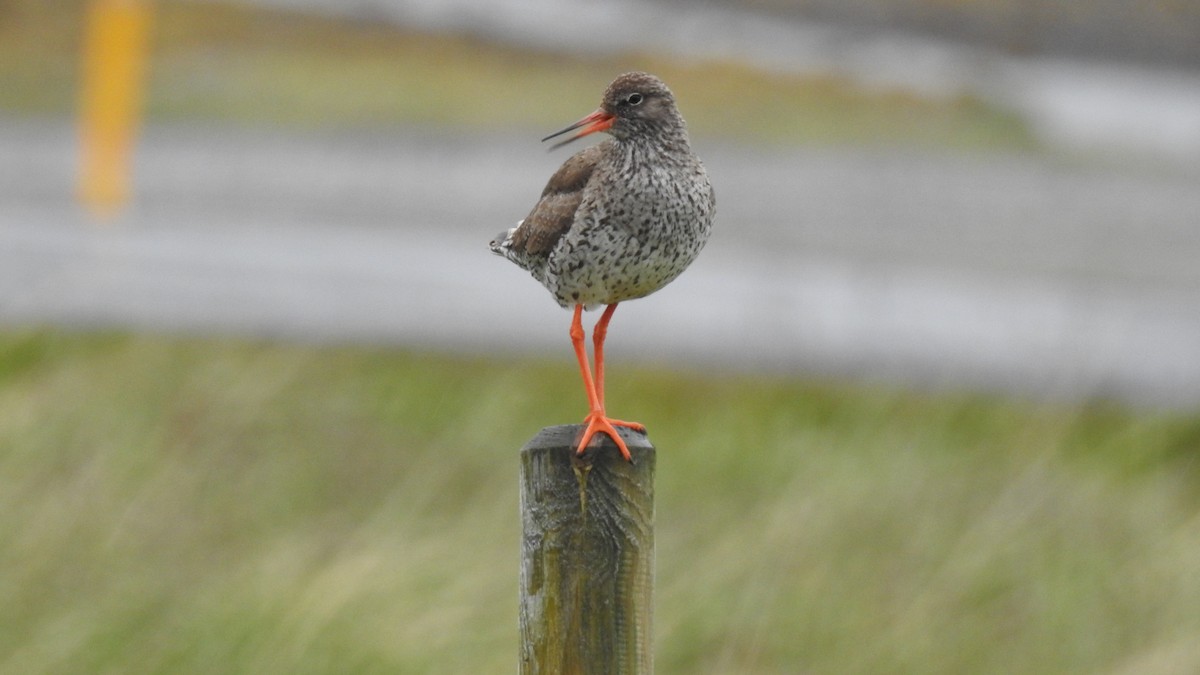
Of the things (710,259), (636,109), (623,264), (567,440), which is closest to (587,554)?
(567,440)

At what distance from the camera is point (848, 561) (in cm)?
666

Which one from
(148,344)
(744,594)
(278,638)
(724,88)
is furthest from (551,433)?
(724,88)

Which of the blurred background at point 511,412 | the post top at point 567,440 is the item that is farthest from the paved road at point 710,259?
the post top at point 567,440

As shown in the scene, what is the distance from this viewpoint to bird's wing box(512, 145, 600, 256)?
4.18 metres

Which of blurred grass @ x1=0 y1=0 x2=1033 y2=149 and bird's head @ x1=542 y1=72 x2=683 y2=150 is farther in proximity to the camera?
blurred grass @ x1=0 y1=0 x2=1033 y2=149

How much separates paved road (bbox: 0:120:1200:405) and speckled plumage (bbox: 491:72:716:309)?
4.59m

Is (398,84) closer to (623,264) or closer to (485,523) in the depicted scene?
(485,523)

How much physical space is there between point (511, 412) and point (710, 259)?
23.5 feet

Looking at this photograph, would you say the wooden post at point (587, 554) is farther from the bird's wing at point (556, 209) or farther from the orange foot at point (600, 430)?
the bird's wing at point (556, 209)

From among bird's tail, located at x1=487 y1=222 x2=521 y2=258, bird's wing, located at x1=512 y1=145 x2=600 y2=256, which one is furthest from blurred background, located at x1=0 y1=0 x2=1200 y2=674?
bird's wing, located at x1=512 y1=145 x2=600 y2=256

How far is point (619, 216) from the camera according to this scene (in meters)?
4.05

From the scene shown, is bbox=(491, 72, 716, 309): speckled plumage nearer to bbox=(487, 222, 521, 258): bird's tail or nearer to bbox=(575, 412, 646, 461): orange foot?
bbox=(487, 222, 521, 258): bird's tail

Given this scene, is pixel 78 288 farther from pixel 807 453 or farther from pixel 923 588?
pixel 923 588

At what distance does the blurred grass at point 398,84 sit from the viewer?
2222 cm
